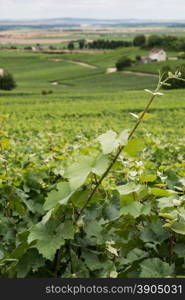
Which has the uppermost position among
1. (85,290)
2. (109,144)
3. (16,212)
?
(109,144)

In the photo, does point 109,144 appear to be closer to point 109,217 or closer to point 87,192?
point 87,192

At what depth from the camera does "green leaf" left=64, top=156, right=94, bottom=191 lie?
163 cm

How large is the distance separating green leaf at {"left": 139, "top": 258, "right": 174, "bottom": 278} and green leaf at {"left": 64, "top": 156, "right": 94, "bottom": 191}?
1.32 feet

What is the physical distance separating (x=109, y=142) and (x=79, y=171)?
0.54 feet

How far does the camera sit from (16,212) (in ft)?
8.77

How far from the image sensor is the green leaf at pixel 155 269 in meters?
1.67

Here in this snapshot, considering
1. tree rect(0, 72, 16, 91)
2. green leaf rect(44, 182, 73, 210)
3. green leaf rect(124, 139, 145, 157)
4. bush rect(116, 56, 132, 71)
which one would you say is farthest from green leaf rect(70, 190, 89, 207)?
bush rect(116, 56, 132, 71)

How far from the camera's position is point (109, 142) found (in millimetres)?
1622

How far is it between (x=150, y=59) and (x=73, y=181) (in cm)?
10114

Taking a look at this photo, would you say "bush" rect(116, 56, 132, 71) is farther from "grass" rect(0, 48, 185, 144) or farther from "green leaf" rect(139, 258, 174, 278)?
"green leaf" rect(139, 258, 174, 278)

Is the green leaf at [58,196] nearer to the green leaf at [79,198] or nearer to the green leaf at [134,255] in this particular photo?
the green leaf at [79,198]

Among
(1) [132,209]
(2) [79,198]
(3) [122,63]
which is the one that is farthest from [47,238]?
(3) [122,63]

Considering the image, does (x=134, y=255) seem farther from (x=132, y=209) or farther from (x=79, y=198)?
(x=79, y=198)

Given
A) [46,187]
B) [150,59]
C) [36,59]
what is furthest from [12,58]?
[46,187]
